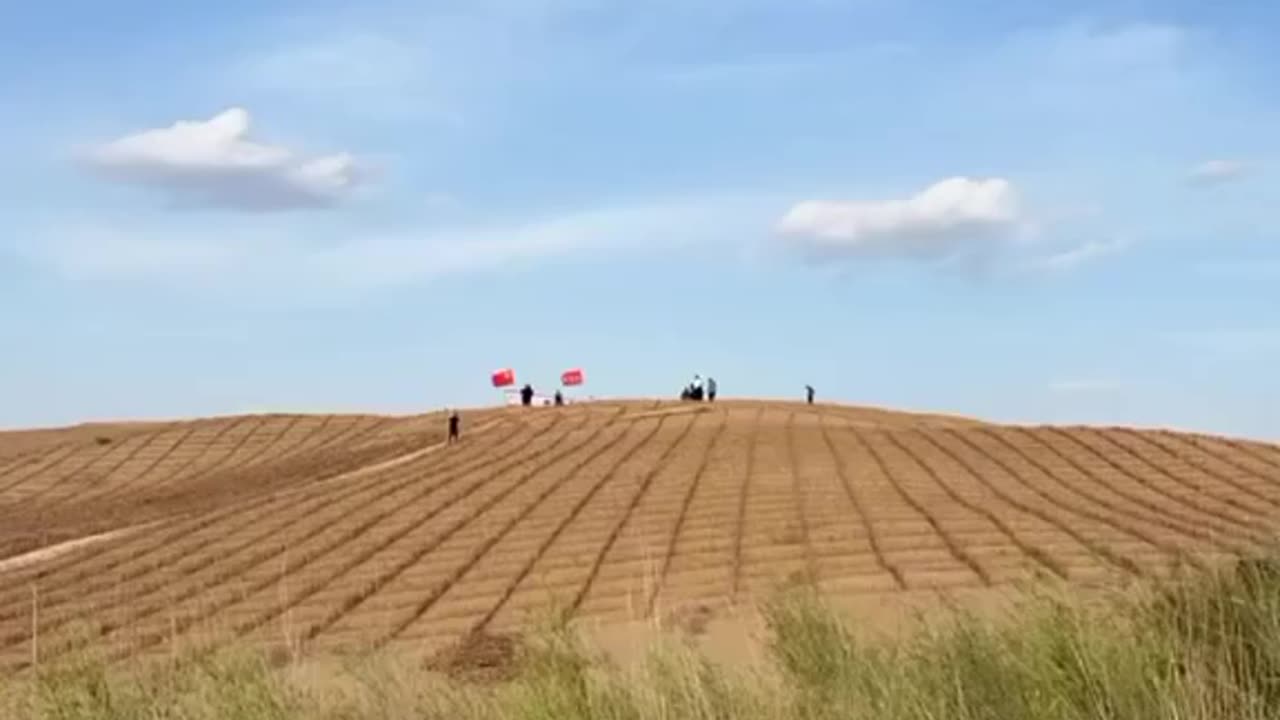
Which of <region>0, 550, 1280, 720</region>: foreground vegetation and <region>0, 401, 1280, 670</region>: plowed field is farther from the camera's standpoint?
<region>0, 401, 1280, 670</region>: plowed field

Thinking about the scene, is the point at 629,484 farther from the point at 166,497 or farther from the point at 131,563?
the point at 166,497

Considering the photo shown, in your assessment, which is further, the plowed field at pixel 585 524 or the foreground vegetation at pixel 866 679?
the plowed field at pixel 585 524

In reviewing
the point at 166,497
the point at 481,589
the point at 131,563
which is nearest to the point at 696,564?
the point at 481,589

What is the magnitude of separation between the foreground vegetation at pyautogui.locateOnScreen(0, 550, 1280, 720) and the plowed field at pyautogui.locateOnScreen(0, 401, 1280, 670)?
1190 mm

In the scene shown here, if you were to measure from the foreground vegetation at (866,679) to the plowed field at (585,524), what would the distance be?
1190 millimetres

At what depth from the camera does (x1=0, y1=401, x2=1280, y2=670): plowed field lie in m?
17.2

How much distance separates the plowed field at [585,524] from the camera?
17188mm

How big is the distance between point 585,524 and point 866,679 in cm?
1672

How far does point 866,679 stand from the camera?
7.32 m

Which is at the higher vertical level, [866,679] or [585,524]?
[866,679]

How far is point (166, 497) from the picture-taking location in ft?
115

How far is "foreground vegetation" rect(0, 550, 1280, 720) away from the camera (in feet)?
21.5

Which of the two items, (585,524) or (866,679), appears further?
(585,524)

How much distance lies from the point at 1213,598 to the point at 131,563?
59.6ft
